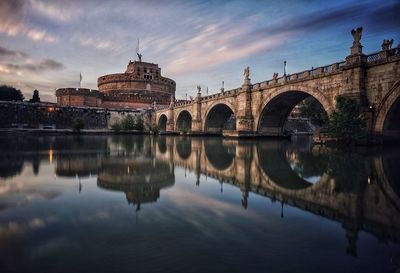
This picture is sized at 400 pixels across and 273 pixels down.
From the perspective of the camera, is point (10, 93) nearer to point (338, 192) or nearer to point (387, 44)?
point (387, 44)

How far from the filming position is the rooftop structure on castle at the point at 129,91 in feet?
231

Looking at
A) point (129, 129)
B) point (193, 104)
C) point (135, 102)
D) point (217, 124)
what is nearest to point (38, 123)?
point (129, 129)

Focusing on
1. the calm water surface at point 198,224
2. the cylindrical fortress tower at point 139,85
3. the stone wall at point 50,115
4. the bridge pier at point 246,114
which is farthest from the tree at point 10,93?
the calm water surface at point 198,224

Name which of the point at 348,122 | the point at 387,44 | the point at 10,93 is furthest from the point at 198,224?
the point at 10,93

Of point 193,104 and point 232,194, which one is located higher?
point 193,104

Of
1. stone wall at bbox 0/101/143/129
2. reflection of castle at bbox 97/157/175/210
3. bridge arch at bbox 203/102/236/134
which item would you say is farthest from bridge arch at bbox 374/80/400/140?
stone wall at bbox 0/101/143/129

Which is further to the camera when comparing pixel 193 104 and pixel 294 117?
pixel 294 117

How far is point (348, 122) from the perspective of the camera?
18.5 metres

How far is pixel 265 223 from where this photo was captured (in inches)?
177

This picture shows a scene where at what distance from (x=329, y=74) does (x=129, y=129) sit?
130 ft

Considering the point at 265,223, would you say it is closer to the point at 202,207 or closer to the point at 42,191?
the point at 202,207

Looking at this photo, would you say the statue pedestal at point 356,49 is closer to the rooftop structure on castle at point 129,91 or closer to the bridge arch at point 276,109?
the bridge arch at point 276,109

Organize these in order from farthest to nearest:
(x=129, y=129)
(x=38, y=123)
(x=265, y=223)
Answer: (x=38, y=123) < (x=129, y=129) < (x=265, y=223)

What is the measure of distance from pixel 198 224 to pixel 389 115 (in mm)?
19186
